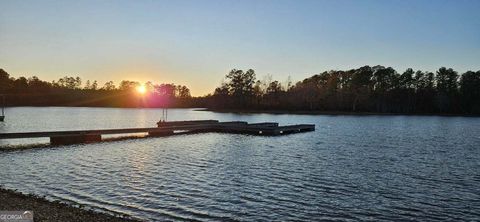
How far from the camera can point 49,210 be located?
12.7 m

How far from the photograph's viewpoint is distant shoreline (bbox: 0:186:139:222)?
1172 centimetres

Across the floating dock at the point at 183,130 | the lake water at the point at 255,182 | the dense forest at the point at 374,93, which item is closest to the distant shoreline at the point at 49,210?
the lake water at the point at 255,182

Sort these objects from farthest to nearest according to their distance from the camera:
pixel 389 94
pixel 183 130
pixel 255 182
Answer: pixel 389 94 → pixel 183 130 → pixel 255 182

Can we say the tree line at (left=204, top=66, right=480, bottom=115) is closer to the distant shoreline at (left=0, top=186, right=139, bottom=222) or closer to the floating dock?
the floating dock

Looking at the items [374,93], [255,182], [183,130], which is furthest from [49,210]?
[374,93]

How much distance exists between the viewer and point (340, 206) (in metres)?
15.3

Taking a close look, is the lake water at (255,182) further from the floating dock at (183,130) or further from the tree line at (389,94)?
the tree line at (389,94)

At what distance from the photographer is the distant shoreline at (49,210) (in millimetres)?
11719

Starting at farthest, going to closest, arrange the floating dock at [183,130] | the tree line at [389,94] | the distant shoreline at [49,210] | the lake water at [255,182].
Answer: the tree line at [389,94] → the floating dock at [183,130] → the lake water at [255,182] → the distant shoreline at [49,210]

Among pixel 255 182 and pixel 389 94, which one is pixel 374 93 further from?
pixel 255 182

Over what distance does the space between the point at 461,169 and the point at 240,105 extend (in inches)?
4734

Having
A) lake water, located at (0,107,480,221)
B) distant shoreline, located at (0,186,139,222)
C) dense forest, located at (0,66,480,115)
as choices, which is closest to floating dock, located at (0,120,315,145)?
lake water, located at (0,107,480,221)

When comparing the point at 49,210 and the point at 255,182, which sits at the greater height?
the point at 49,210

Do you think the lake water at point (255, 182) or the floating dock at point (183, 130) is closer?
the lake water at point (255, 182)
